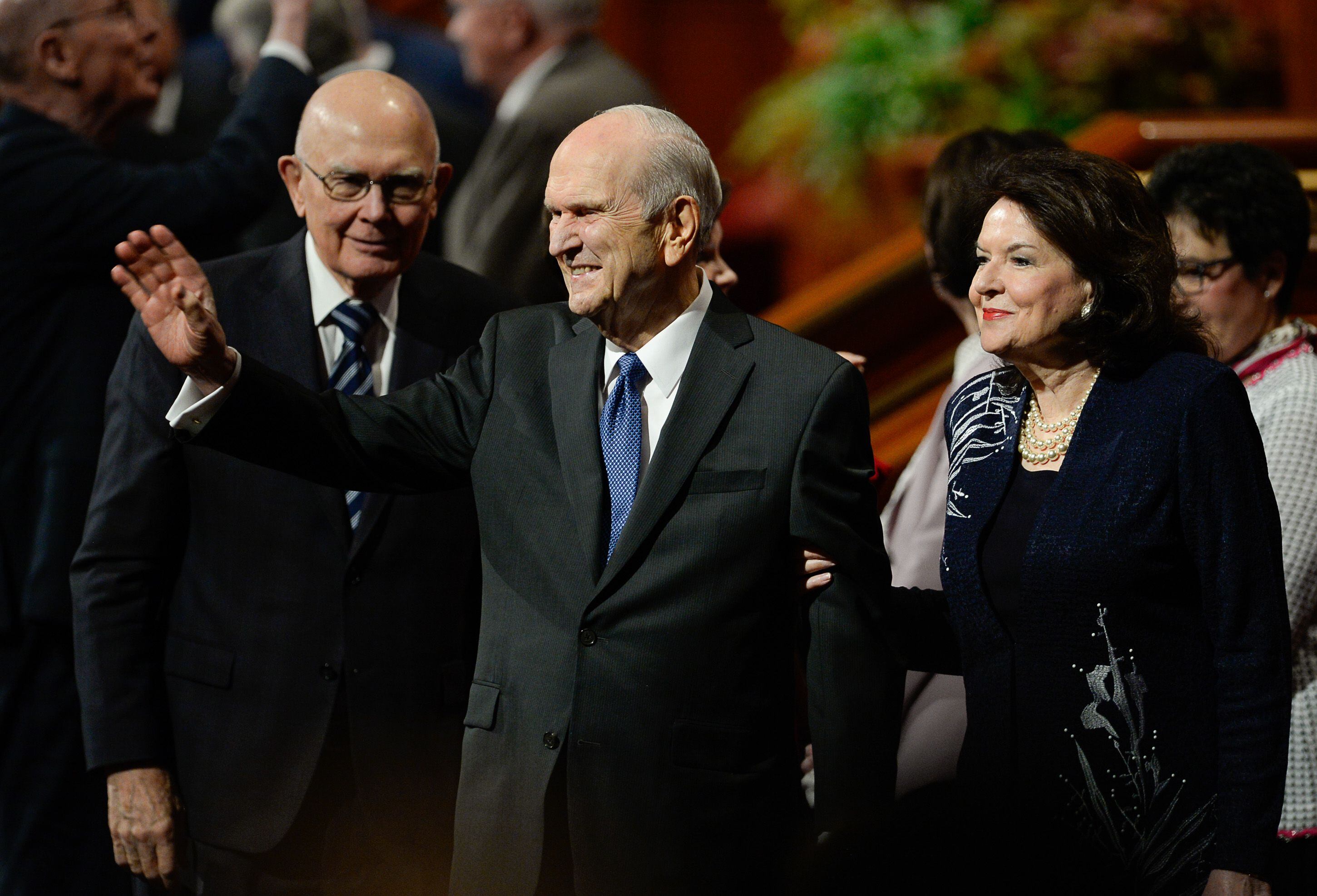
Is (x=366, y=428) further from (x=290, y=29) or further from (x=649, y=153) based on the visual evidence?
(x=290, y=29)

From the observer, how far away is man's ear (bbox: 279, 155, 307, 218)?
2.53 meters

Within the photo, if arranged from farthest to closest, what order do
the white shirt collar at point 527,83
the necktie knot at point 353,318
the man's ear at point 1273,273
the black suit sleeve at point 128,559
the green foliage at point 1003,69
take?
the green foliage at point 1003,69 < the white shirt collar at point 527,83 < the man's ear at point 1273,273 < the necktie knot at point 353,318 < the black suit sleeve at point 128,559

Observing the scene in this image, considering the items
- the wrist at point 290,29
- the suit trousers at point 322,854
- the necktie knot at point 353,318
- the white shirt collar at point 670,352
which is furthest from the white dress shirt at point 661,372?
the wrist at point 290,29

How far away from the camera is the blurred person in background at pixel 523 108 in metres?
4.05

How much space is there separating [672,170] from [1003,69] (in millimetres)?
3432

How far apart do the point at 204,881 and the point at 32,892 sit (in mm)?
627

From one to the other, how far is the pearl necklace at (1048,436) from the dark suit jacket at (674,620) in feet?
0.86

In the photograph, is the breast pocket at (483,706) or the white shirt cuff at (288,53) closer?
the breast pocket at (483,706)

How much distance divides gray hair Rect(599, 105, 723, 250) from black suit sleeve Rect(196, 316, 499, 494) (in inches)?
14.1

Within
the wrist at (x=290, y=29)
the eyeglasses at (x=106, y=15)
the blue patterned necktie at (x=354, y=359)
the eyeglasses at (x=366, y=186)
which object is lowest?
the blue patterned necktie at (x=354, y=359)

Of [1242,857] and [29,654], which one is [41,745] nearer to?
[29,654]

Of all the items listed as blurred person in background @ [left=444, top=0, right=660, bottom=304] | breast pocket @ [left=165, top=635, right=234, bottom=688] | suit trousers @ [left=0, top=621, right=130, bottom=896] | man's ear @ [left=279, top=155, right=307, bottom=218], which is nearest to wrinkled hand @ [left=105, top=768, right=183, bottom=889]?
breast pocket @ [left=165, top=635, right=234, bottom=688]

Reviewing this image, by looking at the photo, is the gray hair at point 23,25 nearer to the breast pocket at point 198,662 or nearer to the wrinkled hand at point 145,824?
the breast pocket at point 198,662

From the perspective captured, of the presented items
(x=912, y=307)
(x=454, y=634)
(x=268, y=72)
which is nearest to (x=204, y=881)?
(x=454, y=634)
